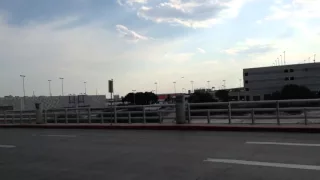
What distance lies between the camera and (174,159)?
923 cm

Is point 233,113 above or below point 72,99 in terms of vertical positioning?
below

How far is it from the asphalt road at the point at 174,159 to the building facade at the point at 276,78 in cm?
11739

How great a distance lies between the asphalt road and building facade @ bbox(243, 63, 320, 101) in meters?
117

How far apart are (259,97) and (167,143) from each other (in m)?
131

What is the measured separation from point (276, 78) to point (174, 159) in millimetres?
136411

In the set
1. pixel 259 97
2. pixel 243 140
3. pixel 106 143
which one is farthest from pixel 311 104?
pixel 259 97

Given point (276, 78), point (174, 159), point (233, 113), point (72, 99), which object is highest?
point (276, 78)

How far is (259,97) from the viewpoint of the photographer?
453 ft

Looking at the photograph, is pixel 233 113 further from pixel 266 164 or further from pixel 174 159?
pixel 266 164

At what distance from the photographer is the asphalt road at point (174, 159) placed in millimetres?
7585

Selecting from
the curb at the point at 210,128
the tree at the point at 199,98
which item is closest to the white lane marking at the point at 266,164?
the curb at the point at 210,128

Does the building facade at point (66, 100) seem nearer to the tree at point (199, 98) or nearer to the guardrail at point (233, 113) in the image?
the tree at point (199, 98)

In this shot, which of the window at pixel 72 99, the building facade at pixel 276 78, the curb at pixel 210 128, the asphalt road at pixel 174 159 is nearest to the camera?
the asphalt road at pixel 174 159

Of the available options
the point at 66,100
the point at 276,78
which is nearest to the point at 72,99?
the point at 66,100
